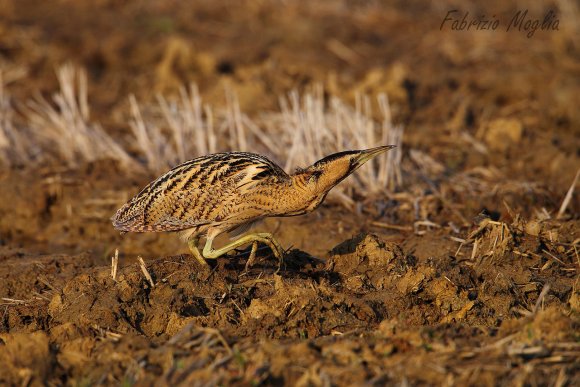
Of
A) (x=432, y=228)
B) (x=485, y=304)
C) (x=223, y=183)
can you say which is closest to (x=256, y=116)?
(x=432, y=228)

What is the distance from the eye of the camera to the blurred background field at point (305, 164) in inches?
209

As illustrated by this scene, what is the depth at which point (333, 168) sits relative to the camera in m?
6.71

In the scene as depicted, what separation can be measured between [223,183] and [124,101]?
6.88 metres

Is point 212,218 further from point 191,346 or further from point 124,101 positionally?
point 124,101

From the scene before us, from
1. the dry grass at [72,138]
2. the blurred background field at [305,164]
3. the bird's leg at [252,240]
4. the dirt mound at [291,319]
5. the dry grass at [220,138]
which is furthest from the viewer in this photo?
the dry grass at [72,138]

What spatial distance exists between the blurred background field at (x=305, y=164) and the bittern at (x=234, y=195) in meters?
0.28

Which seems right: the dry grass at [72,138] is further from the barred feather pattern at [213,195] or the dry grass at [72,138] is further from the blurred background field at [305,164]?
the barred feather pattern at [213,195]

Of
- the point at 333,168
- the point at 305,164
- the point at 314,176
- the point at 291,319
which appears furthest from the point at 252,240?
the point at 305,164

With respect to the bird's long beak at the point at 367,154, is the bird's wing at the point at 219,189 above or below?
below

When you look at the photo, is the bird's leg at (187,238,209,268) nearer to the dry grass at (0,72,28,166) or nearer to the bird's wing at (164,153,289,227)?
the bird's wing at (164,153,289,227)

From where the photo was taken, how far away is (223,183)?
686cm
